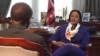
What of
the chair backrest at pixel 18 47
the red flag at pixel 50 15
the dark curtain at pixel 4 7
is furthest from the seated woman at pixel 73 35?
the chair backrest at pixel 18 47

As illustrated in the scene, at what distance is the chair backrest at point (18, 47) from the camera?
1.62 metres

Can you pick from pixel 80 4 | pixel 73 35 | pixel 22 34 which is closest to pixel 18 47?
pixel 22 34

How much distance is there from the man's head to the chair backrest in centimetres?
32

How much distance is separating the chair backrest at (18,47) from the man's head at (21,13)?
324mm

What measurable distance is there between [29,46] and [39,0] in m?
4.24

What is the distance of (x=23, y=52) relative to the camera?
1646 millimetres

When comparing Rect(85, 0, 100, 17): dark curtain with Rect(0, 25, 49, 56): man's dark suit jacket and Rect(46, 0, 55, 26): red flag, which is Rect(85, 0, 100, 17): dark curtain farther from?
Rect(0, 25, 49, 56): man's dark suit jacket

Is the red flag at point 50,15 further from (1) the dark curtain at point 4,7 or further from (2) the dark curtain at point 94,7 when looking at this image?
(1) the dark curtain at point 4,7

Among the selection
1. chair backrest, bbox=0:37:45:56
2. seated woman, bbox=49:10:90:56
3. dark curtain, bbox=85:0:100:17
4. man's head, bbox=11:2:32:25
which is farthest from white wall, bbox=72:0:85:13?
chair backrest, bbox=0:37:45:56

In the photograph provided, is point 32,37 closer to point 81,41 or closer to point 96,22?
point 81,41

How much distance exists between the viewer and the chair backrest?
1.62 metres

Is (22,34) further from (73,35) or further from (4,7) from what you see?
(4,7)

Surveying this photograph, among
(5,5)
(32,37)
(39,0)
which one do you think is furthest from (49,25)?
(32,37)

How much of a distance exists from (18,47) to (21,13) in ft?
1.17
